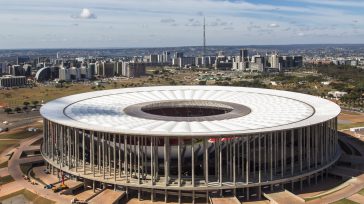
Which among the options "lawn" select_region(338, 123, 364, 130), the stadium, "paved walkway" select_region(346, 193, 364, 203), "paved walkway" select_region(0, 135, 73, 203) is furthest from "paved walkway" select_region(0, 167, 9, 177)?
"lawn" select_region(338, 123, 364, 130)

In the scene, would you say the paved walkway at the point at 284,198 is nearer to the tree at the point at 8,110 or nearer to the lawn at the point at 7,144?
the lawn at the point at 7,144

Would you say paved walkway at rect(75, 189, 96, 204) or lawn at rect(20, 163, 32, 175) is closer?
paved walkway at rect(75, 189, 96, 204)

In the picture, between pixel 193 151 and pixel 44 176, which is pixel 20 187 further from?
pixel 193 151

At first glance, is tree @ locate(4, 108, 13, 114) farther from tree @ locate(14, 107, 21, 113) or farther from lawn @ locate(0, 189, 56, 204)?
lawn @ locate(0, 189, 56, 204)

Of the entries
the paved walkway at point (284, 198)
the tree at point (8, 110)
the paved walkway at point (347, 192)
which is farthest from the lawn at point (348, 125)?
the tree at point (8, 110)

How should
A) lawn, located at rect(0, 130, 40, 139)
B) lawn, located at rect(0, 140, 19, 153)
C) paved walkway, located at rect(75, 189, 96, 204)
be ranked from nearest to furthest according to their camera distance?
paved walkway, located at rect(75, 189, 96, 204)
lawn, located at rect(0, 140, 19, 153)
lawn, located at rect(0, 130, 40, 139)

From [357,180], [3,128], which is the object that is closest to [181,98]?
[357,180]

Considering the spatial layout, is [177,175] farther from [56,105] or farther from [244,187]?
[56,105]
